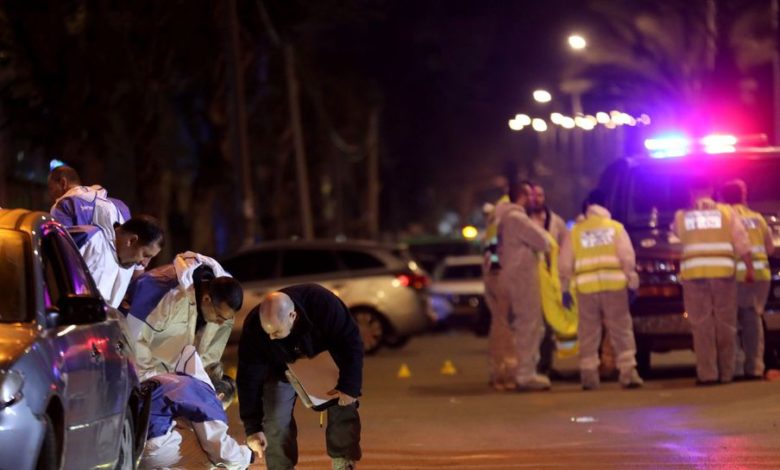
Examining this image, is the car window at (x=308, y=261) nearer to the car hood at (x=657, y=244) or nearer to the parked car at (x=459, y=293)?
the parked car at (x=459, y=293)

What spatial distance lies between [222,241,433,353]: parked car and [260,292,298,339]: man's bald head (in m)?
13.7

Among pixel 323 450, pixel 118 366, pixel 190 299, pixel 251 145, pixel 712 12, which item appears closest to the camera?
pixel 118 366

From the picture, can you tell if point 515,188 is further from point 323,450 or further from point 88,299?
point 88,299

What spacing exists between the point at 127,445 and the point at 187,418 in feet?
1.99

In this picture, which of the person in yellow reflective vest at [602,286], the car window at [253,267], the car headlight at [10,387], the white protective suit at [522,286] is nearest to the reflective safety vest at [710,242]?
the person in yellow reflective vest at [602,286]

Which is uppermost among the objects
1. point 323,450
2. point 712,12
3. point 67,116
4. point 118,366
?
point 712,12

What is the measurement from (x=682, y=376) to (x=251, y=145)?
2875 cm

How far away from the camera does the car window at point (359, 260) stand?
73.4 ft

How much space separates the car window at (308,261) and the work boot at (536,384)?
7.32m

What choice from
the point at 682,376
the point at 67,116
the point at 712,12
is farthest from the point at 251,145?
the point at 682,376

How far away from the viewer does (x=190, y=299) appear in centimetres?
857

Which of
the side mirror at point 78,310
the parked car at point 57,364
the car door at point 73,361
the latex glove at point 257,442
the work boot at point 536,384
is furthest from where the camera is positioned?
the work boot at point 536,384

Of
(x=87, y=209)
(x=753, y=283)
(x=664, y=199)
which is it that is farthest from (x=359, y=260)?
(x=87, y=209)

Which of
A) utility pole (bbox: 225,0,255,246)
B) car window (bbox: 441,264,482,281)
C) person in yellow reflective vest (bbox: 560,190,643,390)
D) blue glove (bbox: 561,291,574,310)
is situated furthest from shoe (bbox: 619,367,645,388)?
car window (bbox: 441,264,482,281)
